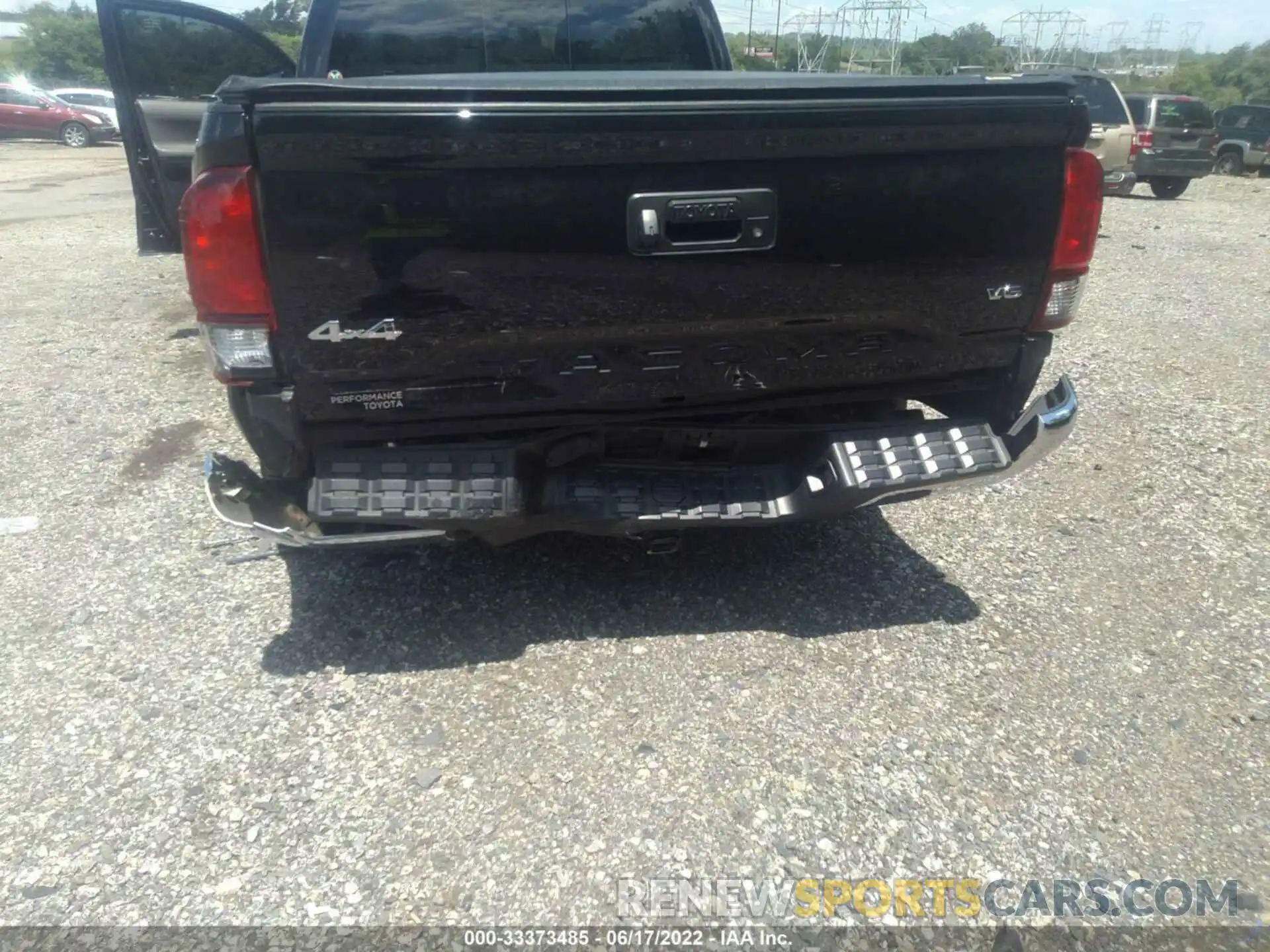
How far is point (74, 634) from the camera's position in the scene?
3275 millimetres

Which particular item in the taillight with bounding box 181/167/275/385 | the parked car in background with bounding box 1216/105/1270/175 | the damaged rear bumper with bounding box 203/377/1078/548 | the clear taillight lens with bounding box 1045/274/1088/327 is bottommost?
the parked car in background with bounding box 1216/105/1270/175

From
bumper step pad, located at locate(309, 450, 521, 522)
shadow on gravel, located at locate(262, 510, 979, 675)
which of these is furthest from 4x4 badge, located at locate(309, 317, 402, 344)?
shadow on gravel, located at locate(262, 510, 979, 675)

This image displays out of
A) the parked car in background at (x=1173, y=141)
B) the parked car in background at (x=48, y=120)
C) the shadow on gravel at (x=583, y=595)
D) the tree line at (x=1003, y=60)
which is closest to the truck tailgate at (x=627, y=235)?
the shadow on gravel at (x=583, y=595)

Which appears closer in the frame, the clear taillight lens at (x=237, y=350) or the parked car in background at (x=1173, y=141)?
the clear taillight lens at (x=237, y=350)

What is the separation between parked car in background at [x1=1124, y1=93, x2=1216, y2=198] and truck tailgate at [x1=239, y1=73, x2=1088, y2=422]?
1518cm

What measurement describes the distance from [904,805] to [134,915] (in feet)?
6.14

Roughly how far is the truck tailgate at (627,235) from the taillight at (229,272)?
1.8 inches

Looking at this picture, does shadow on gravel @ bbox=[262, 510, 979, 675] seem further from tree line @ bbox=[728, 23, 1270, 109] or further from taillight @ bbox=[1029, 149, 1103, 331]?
tree line @ bbox=[728, 23, 1270, 109]

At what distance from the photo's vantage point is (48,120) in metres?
26.3

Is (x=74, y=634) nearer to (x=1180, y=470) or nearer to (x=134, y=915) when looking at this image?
(x=134, y=915)

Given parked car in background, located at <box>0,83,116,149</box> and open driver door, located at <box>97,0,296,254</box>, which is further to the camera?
parked car in background, located at <box>0,83,116,149</box>

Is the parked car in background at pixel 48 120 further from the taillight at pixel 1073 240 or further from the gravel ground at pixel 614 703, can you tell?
the taillight at pixel 1073 240

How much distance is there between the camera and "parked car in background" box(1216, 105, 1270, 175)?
20.6m

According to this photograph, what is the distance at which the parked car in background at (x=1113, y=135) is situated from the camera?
13.0 metres
